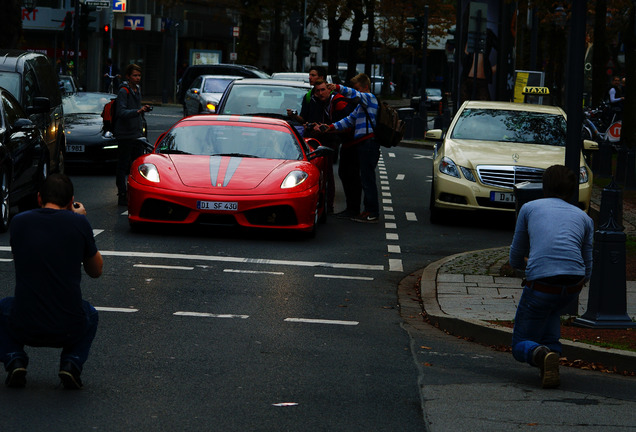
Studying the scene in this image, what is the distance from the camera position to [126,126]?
16.4m

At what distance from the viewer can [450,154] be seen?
16.3 metres

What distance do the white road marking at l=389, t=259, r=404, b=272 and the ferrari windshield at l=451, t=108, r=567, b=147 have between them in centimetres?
462

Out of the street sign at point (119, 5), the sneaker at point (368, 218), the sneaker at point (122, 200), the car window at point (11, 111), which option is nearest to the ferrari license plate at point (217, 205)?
the car window at point (11, 111)

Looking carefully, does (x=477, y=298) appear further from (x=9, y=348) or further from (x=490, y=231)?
(x=490, y=231)

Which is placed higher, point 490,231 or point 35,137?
point 35,137

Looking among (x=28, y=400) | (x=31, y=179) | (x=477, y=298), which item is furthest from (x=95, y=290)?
(x=31, y=179)

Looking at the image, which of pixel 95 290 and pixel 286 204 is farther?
pixel 286 204

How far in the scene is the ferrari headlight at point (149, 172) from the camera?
1352 cm

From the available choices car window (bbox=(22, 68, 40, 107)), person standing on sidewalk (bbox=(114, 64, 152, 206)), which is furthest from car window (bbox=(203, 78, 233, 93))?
person standing on sidewalk (bbox=(114, 64, 152, 206))

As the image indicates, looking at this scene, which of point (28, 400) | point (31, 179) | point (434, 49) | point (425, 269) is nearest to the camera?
point (28, 400)

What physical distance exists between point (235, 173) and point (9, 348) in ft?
23.8

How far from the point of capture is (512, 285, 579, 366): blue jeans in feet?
23.7

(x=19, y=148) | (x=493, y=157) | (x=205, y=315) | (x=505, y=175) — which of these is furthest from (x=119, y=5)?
(x=205, y=315)

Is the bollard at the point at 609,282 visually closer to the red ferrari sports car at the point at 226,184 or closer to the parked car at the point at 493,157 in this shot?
the red ferrari sports car at the point at 226,184
